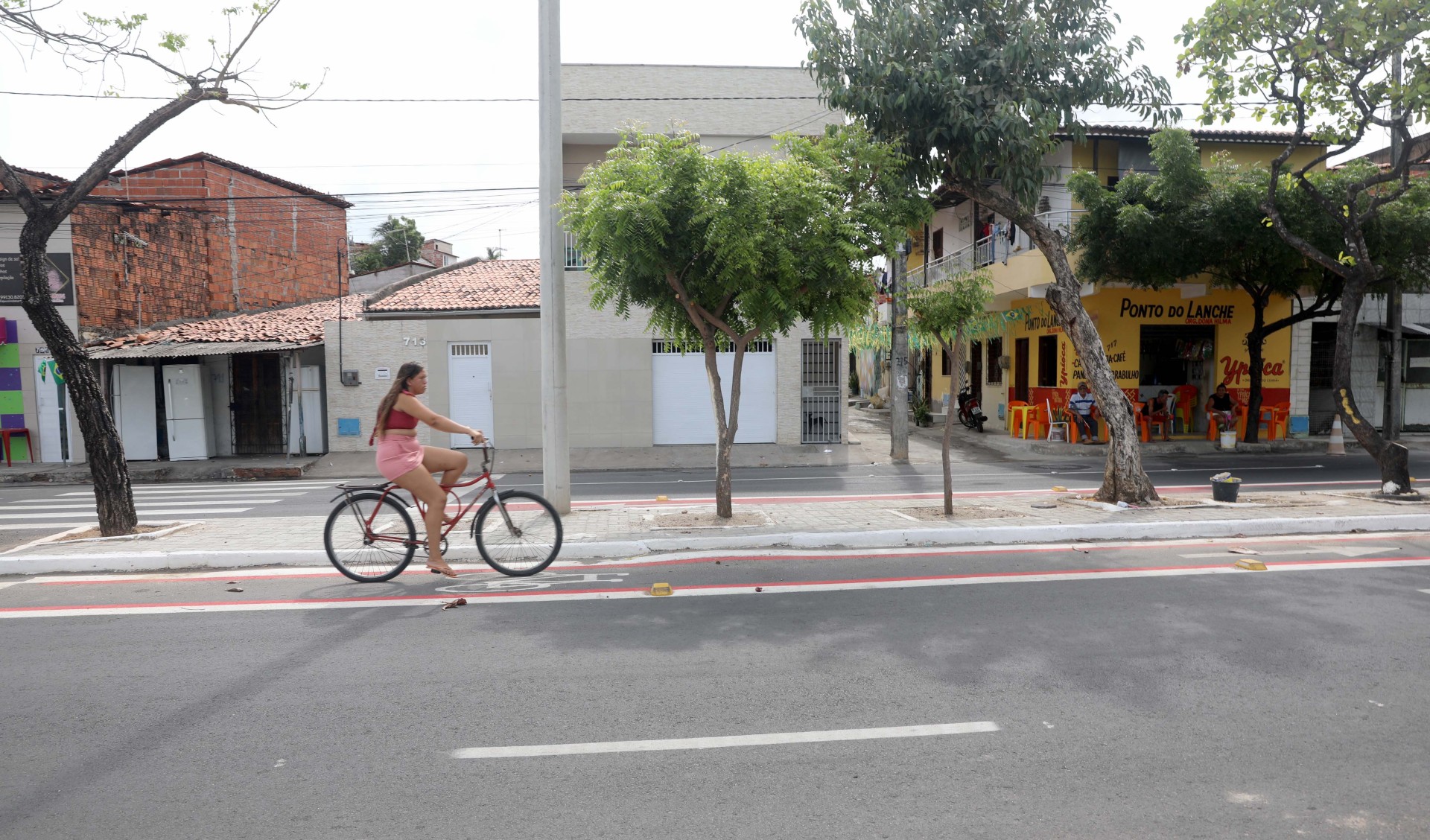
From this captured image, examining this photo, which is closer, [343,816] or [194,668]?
[343,816]

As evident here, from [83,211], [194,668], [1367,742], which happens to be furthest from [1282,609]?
[83,211]

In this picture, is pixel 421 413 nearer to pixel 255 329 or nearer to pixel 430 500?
pixel 430 500

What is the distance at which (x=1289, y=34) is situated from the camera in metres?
10.8

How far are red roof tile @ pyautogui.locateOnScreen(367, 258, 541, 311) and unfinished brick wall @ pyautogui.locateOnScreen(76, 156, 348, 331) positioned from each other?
232 cm

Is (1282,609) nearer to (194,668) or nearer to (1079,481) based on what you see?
(194,668)

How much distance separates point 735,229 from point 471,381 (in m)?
13.8

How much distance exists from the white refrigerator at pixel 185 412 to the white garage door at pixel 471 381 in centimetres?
546

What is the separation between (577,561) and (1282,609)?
5.56m

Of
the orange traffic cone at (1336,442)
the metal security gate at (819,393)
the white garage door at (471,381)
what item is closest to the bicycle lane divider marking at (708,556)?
the orange traffic cone at (1336,442)

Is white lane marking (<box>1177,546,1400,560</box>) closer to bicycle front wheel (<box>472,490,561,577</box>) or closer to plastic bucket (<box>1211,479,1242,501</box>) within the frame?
plastic bucket (<box>1211,479,1242,501</box>)

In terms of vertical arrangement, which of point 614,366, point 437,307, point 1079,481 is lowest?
point 1079,481

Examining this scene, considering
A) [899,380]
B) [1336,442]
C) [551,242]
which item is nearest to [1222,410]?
[1336,442]

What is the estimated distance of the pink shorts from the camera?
6.83 m

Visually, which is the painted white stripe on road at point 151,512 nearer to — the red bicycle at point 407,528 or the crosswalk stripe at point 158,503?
the crosswalk stripe at point 158,503
